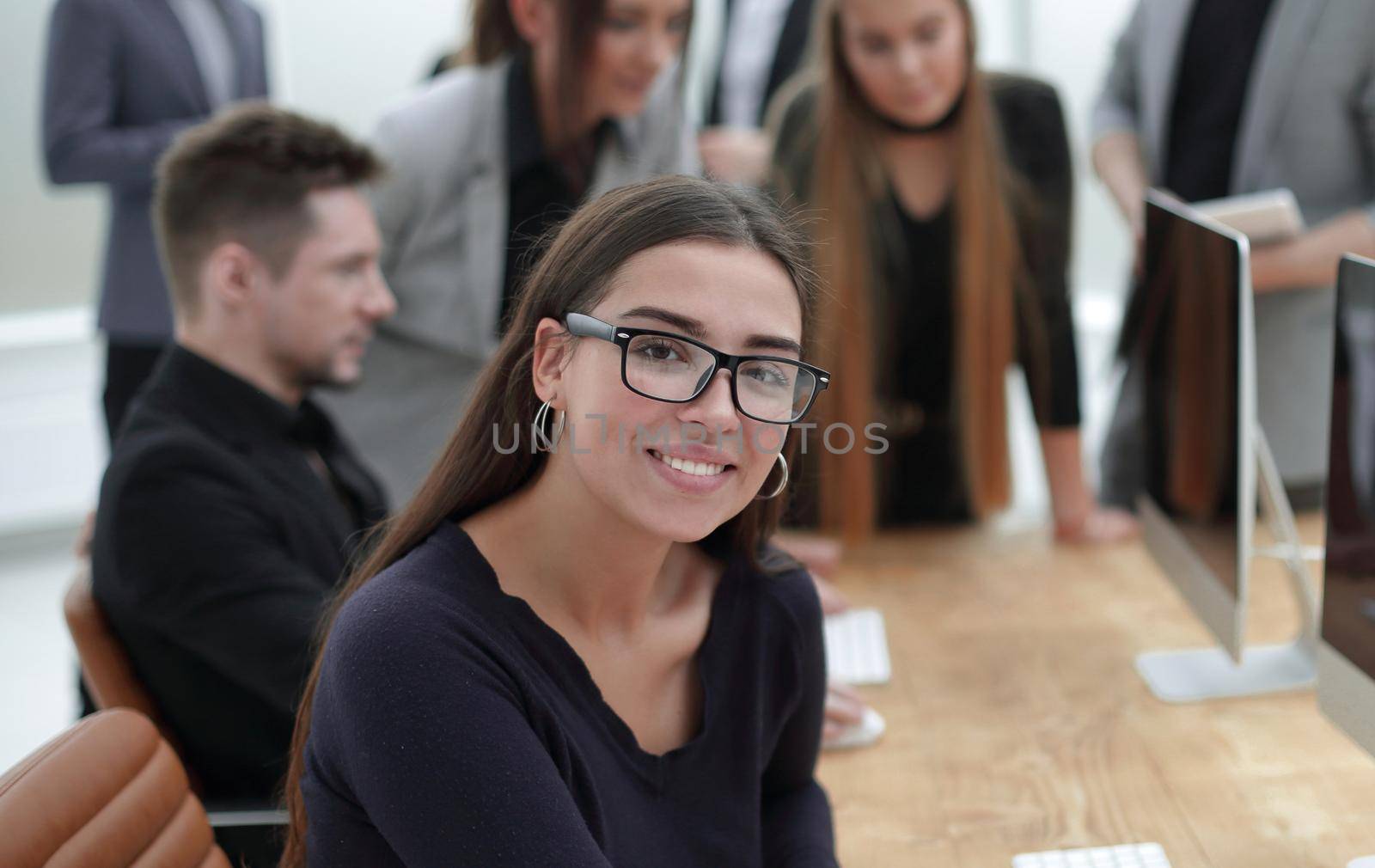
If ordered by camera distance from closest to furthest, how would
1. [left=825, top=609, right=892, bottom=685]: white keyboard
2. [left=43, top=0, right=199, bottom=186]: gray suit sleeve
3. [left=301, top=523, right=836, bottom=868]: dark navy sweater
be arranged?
[left=301, top=523, right=836, bottom=868]: dark navy sweater < [left=825, top=609, right=892, bottom=685]: white keyboard < [left=43, top=0, right=199, bottom=186]: gray suit sleeve

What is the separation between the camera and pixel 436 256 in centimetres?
219

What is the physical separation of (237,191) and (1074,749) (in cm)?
126

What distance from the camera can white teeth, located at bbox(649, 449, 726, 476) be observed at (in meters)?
1.03

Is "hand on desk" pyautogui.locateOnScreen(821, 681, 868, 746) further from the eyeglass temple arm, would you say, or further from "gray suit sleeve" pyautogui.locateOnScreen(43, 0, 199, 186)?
"gray suit sleeve" pyautogui.locateOnScreen(43, 0, 199, 186)

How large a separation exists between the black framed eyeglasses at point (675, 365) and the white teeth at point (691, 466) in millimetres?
49

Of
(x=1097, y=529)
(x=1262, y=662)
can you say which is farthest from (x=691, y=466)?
(x=1097, y=529)

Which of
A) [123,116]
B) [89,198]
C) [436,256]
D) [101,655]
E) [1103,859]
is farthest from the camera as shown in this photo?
[89,198]

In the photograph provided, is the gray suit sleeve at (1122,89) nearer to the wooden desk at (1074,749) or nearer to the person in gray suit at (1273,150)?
the person in gray suit at (1273,150)

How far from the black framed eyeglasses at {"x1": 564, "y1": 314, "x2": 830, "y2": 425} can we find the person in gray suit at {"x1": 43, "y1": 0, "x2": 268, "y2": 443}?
2.18 metres

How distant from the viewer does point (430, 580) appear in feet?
3.36

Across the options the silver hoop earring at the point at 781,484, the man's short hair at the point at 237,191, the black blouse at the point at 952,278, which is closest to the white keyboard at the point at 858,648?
the black blouse at the point at 952,278

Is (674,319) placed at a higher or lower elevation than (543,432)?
higher

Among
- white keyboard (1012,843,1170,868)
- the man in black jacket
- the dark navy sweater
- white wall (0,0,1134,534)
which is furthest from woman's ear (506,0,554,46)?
white wall (0,0,1134,534)

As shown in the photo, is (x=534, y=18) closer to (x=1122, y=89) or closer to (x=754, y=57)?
(x=1122, y=89)
